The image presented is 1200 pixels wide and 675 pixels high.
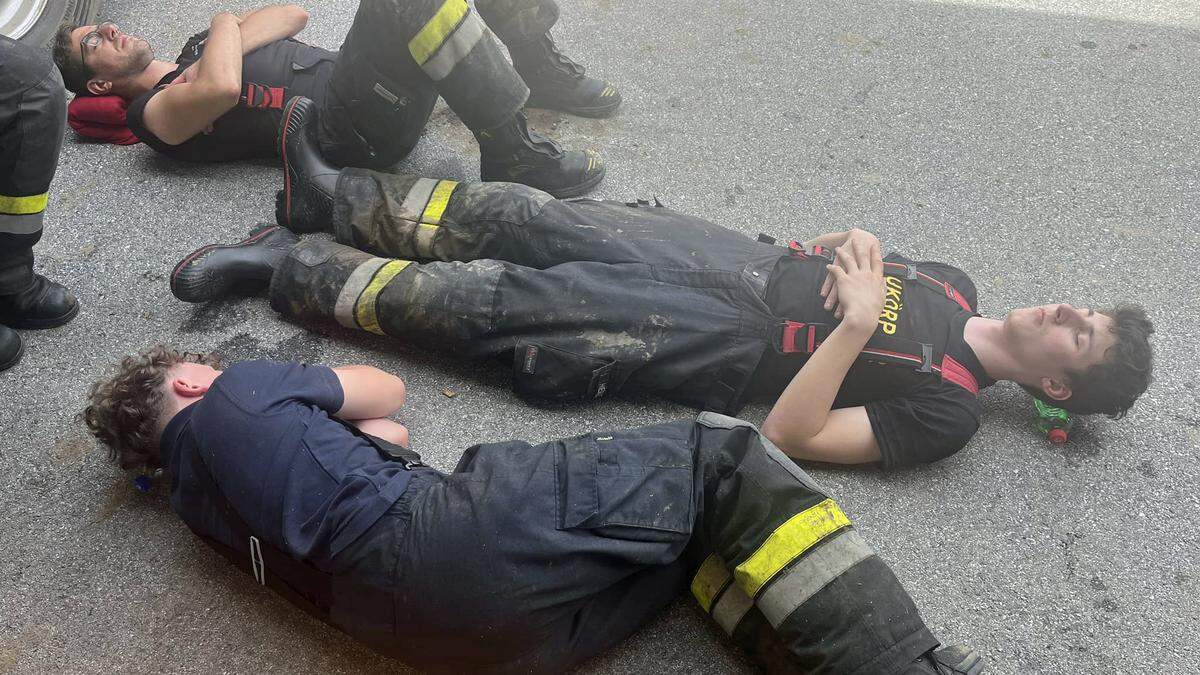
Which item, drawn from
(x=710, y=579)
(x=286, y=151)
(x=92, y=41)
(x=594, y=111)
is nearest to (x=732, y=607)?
(x=710, y=579)

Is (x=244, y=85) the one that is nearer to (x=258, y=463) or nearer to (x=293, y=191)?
(x=293, y=191)

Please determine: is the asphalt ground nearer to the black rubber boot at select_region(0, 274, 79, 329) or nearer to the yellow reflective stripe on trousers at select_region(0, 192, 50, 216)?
the black rubber boot at select_region(0, 274, 79, 329)

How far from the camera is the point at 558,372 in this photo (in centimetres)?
166

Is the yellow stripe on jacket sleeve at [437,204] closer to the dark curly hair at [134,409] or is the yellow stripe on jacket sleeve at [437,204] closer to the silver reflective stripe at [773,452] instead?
the dark curly hair at [134,409]

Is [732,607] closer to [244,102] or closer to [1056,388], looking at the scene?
[1056,388]

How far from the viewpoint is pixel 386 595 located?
4.09ft

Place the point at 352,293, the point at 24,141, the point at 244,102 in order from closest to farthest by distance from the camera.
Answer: the point at 24,141 → the point at 352,293 → the point at 244,102

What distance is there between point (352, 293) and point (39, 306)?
0.67m

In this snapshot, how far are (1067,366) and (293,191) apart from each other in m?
1.68

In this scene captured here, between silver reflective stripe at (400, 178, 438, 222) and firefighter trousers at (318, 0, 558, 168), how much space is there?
214mm

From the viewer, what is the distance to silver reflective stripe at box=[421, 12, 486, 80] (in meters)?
1.87

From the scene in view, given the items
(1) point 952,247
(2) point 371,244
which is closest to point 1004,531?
(1) point 952,247

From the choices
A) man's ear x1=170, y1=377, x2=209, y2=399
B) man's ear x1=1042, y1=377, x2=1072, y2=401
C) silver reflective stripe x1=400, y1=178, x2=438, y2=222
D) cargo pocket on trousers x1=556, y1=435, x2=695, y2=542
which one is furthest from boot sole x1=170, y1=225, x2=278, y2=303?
man's ear x1=1042, y1=377, x2=1072, y2=401

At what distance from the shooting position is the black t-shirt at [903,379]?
5.21 feet
